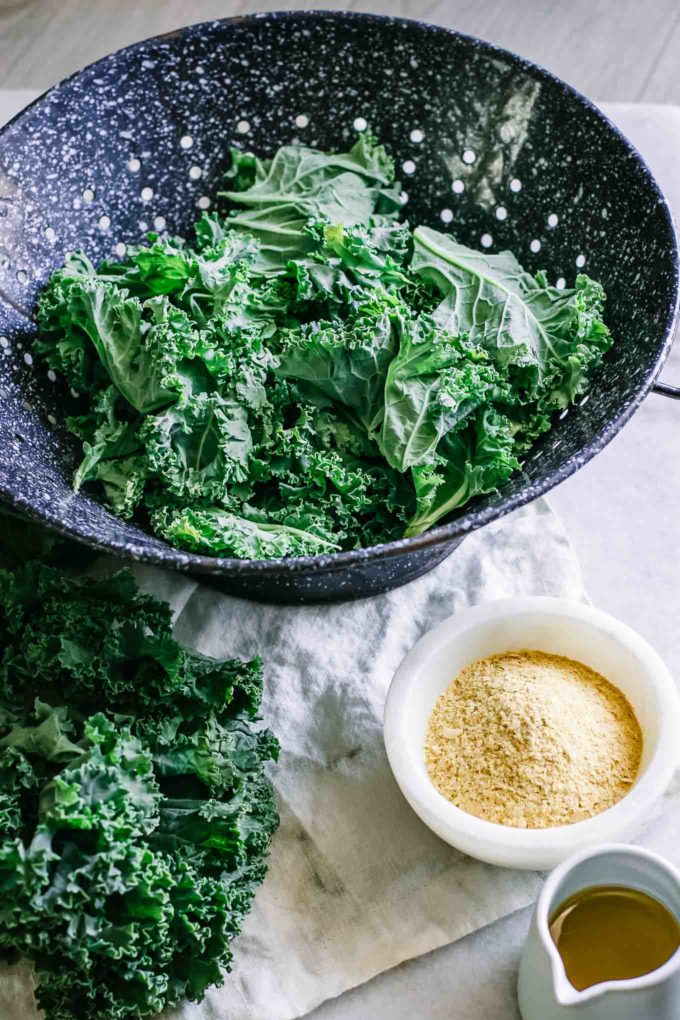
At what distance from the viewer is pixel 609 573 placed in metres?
1.52

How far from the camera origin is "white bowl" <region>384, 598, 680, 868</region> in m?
1.19

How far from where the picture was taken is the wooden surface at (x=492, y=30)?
6.91 feet

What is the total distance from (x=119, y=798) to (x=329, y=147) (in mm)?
933

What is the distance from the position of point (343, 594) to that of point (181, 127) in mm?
647

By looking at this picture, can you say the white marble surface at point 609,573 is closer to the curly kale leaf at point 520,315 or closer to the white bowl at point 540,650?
the white bowl at point 540,650

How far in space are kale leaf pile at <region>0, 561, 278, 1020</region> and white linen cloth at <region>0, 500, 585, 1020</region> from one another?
68 millimetres

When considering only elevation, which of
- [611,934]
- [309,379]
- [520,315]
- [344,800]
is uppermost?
[520,315]

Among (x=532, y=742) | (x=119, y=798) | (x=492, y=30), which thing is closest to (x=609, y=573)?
(x=532, y=742)

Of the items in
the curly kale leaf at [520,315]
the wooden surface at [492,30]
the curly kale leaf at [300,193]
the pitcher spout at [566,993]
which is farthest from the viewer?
the wooden surface at [492,30]

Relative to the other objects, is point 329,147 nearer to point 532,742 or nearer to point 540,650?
point 540,650

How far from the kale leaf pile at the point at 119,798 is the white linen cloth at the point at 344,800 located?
0.22ft

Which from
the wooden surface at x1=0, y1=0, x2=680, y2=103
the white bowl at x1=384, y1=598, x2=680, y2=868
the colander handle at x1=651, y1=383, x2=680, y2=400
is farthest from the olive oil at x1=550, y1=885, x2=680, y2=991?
the wooden surface at x1=0, y1=0, x2=680, y2=103

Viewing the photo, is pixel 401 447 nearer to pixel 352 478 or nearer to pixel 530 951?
pixel 352 478

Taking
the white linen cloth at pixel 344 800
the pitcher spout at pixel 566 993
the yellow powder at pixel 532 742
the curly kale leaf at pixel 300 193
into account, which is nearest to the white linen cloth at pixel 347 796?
the white linen cloth at pixel 344 800
